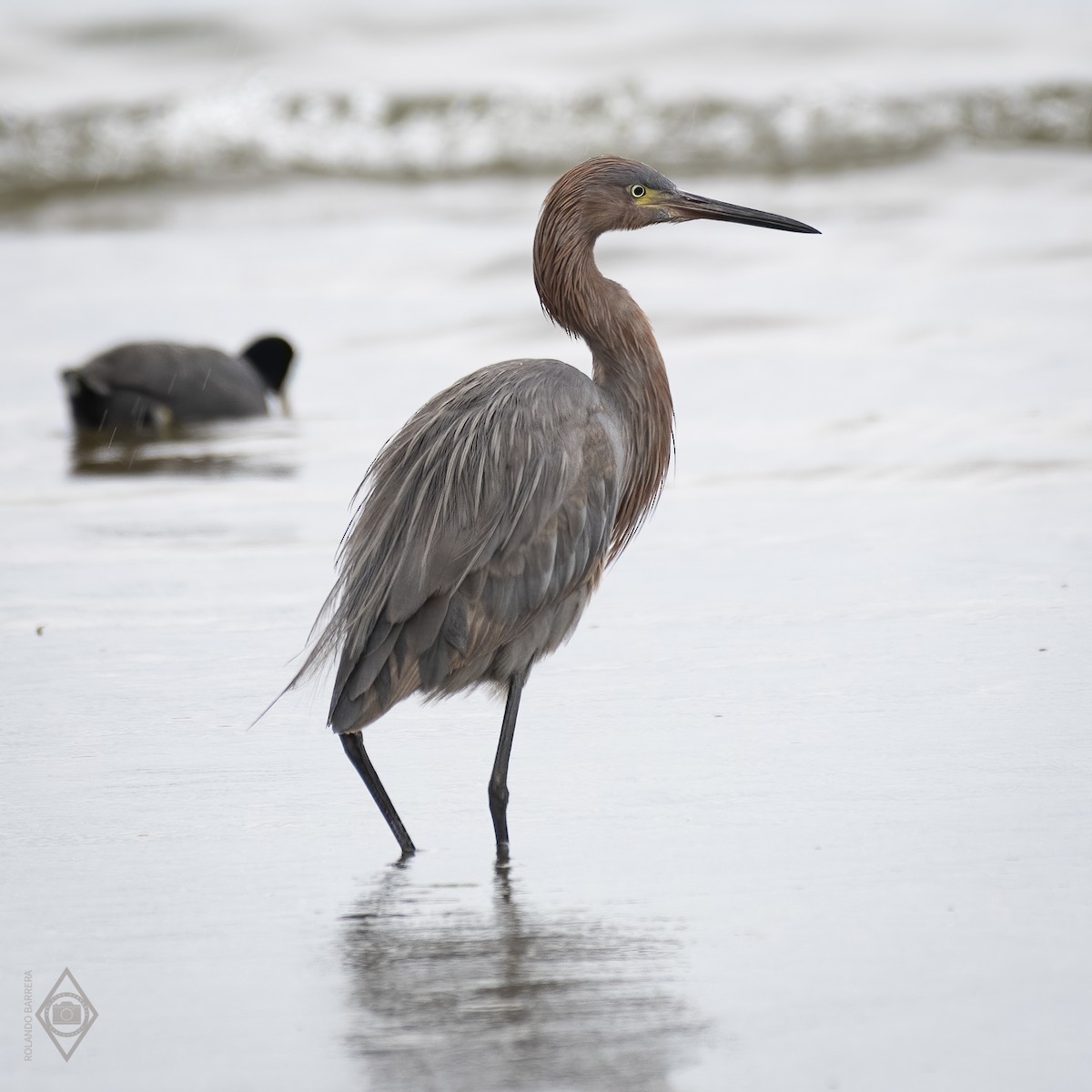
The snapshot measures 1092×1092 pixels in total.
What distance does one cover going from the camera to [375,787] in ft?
13.8

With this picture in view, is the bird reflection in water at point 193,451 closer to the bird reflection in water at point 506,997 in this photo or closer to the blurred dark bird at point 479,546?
the blurred dark bird at point 479,546

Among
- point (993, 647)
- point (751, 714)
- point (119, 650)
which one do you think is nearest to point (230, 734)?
point (119, 650)

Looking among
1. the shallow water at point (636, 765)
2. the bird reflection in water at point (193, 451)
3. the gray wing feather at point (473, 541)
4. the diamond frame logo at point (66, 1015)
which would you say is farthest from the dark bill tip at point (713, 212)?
the bird reflection in water at point (193, 451)

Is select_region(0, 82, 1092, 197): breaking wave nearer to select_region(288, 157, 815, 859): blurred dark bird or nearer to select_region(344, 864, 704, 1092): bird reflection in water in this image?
select_region(288, 157, 815, 859): blurred dark bird

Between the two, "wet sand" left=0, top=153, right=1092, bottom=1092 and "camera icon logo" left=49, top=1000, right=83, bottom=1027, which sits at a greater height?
"camera icon logo" left=49, top=1000, right=83, bottom=1027

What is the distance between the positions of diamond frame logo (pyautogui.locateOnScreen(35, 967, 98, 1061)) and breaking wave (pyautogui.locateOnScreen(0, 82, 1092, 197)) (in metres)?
15.9

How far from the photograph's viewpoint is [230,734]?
4.96m

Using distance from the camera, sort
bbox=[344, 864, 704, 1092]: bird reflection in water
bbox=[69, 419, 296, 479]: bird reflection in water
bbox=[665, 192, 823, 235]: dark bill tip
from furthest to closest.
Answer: bbox=[69, 419, 296, 479]: bird reflection in water → bbox=[665, 192, 823, 235]: dark bill tip → bbox=[344, 864, 704, 1092]: bird reflection in water

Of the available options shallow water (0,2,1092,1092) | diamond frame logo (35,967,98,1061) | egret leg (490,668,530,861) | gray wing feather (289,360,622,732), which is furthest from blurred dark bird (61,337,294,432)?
diamond frame logo (35,967,98,1061)

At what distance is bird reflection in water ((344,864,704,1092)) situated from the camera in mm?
3107

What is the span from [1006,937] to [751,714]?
1.48 meters

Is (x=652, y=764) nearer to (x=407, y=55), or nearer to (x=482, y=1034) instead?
(x=482, y=1034)

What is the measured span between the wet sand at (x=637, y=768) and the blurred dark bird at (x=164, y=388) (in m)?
0.23

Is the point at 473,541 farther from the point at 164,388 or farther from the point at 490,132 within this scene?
the point at 490,132
